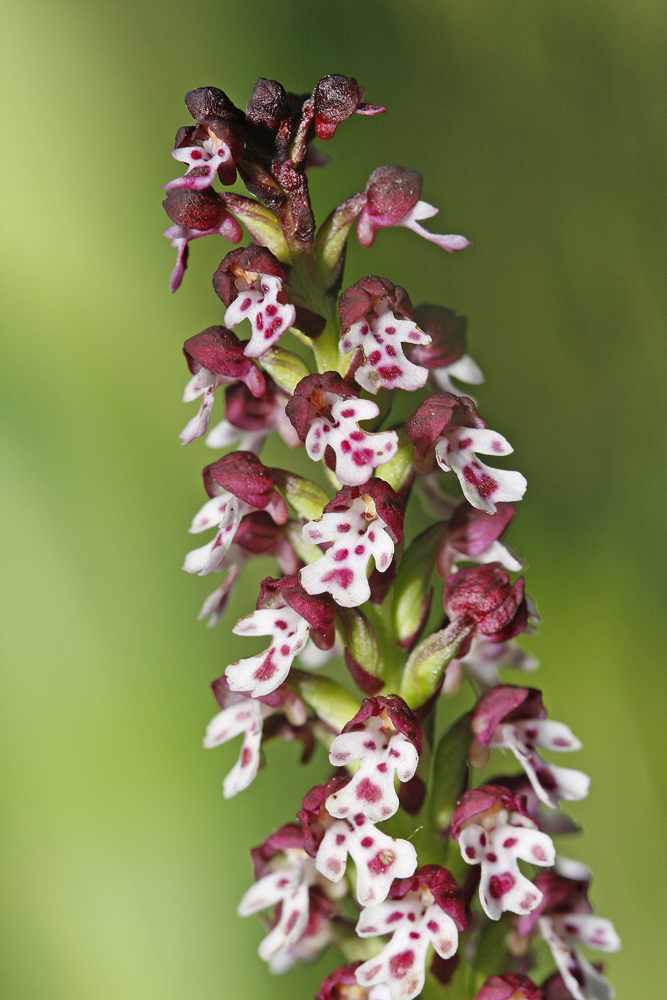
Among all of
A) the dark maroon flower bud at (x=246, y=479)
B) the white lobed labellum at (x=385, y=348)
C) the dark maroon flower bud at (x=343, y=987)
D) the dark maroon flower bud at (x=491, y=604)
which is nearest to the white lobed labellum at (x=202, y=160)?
the white lobed labellum at (x=385, y=348)

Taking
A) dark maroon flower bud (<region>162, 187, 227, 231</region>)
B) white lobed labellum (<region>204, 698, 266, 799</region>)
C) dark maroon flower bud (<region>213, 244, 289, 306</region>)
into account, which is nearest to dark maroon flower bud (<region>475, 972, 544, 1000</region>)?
white lobed labellum (<region>204, 698, 266, 799</region>)

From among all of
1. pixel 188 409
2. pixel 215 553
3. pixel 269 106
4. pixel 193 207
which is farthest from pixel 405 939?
pixel 188 409

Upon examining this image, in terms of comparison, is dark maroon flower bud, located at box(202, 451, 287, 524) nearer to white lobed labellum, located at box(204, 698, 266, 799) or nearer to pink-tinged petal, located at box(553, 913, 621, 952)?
white lobed labellum, located at box(204, 698, 266, 799)

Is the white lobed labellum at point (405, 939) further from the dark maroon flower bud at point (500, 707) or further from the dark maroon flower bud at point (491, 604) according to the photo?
the dark maroon flower bud at point (491, 604)

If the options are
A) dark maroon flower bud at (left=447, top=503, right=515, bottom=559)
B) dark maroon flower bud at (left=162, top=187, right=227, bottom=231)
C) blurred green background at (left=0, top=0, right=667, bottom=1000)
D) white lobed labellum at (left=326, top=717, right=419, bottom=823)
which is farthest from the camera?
blurred green background at (left=0, top=0, right=667, bottom=1000)

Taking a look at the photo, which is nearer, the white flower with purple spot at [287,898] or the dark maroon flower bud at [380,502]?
the dark maroon flower bud at [380,502]

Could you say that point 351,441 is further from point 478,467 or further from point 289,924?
point 289,924

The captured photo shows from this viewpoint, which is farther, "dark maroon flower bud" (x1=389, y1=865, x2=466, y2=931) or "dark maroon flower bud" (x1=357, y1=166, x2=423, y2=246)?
"dark maroon flower bud" (x1=357, y1=166, x2=423, y2=246)
